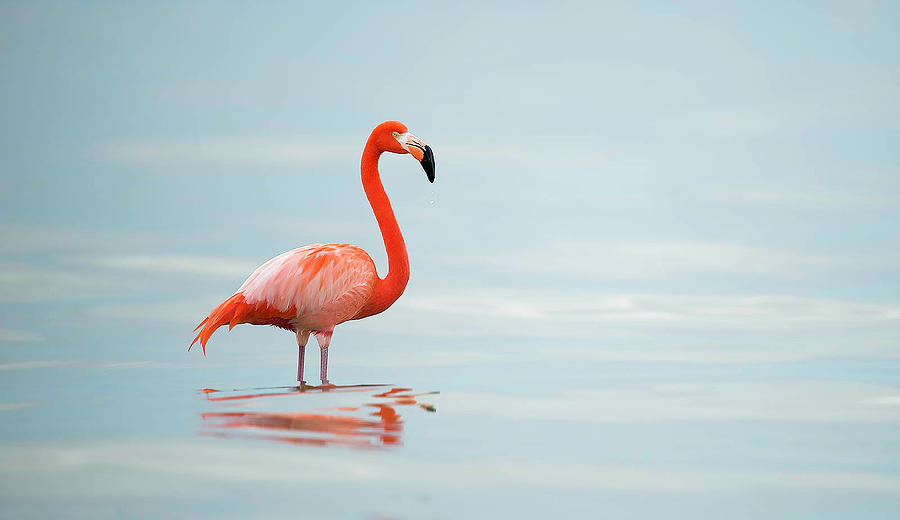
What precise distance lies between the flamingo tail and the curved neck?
1.15 m

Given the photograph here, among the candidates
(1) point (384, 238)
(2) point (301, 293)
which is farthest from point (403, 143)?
(2) point (301, 293)

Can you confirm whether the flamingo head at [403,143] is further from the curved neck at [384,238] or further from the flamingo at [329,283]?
the curved neck at [384,238]

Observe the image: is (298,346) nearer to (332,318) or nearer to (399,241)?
(332,318)

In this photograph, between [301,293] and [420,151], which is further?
[420,151]

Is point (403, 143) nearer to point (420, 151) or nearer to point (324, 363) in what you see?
point (420, 151)

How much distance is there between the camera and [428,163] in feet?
30.9

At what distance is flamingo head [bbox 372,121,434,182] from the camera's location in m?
9.44

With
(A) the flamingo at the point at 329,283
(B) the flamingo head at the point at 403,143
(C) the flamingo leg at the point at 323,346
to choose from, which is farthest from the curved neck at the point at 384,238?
(C) the flamingo leg at the point at 323,346

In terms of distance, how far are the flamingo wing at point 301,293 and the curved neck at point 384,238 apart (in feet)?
0.72

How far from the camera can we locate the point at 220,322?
9055 millimetres

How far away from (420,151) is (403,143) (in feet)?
0.59

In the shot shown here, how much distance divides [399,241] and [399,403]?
200 cm

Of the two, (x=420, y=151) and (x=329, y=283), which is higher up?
(x=420, y=151)

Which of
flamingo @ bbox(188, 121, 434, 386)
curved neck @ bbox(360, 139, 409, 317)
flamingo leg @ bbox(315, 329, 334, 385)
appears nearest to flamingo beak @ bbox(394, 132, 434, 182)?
flamingo @ bbox(188, 121, 434, 386)
